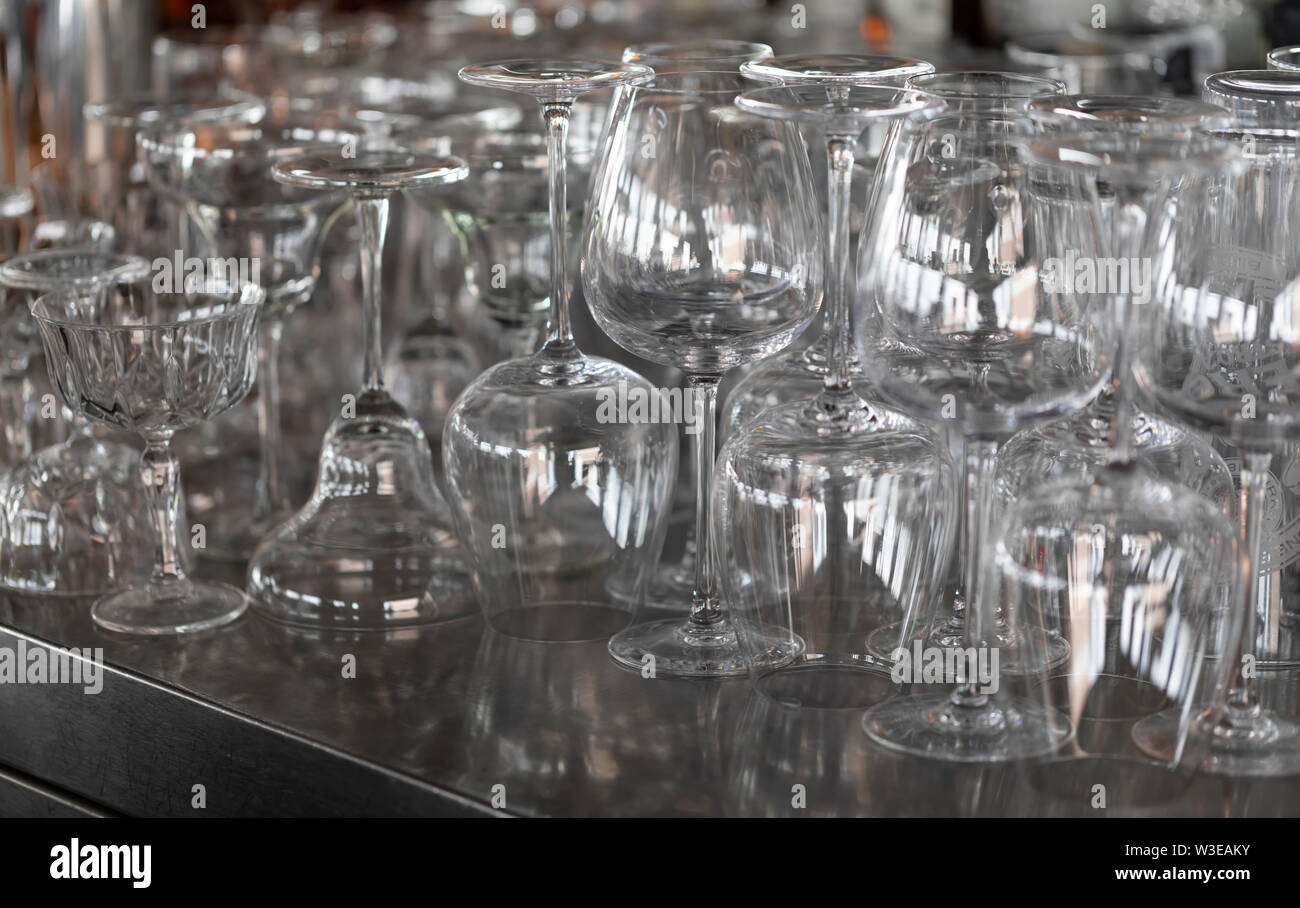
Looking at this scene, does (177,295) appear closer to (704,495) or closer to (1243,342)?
(704,495)

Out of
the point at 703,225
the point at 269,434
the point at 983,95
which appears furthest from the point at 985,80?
the point at 269,434

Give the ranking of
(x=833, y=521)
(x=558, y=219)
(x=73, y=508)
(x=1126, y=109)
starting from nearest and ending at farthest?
(x=1126, y=109) → (x=833, y=521) → (x=558, y=219) → (x=73, y=508)

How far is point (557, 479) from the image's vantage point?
94 cm

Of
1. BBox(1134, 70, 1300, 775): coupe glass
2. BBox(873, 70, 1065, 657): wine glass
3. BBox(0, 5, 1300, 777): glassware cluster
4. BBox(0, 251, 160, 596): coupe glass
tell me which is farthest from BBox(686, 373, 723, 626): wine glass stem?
BBox(0, 251, 160, 596): coupe glass

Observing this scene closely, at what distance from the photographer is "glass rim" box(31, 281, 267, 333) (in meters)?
0.93

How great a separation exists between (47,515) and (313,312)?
64 centimetres

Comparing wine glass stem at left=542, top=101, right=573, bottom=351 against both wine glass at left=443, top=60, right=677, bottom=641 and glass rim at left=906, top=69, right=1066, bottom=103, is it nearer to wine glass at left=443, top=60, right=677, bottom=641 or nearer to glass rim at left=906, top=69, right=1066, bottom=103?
wine glass at left=443, top=60, right=677, bottom=641

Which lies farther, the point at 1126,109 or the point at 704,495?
the point at 704,495

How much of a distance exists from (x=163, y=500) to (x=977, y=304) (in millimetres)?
477

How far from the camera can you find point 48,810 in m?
0.93

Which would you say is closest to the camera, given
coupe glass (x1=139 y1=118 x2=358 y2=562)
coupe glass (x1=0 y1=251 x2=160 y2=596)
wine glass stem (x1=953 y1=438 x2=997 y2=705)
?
wine glass stem (x1=953 y1=438 x2=997 y2=705)

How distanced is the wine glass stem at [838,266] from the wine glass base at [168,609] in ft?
1.21

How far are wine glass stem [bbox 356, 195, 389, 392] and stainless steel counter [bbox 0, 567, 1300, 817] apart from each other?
162 millimetres
